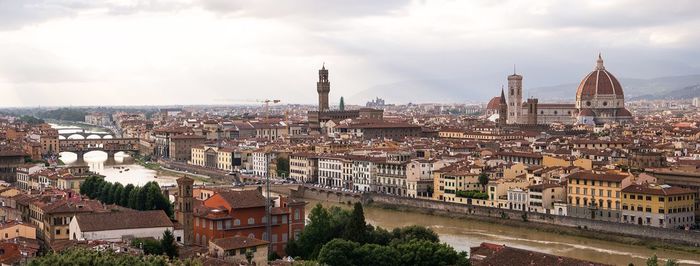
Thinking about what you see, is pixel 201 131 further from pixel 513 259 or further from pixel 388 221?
pixel 513 259

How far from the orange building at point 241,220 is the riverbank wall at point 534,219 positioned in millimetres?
8121

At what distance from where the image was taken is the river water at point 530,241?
22031 millimetres

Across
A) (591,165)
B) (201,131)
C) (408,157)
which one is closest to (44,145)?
(201,131)

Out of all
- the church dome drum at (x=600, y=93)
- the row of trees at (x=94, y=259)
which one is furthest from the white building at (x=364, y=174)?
the church dome drum at (x=600, y=93)

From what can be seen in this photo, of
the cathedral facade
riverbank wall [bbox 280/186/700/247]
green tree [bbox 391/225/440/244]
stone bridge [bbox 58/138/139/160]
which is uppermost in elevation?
the cathedral facade

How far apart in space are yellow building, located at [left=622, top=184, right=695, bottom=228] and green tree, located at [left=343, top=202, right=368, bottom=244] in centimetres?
894

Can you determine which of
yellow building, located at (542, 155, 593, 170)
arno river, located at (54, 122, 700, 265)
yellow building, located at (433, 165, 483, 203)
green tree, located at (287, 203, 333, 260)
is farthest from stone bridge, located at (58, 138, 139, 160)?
green tree, located at (287, 203, 333, 260)

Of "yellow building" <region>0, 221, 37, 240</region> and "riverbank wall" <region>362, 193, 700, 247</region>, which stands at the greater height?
"yellow building" <region>0, 221, 37, 240</region>

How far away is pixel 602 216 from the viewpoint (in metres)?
26.0

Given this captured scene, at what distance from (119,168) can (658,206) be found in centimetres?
3030

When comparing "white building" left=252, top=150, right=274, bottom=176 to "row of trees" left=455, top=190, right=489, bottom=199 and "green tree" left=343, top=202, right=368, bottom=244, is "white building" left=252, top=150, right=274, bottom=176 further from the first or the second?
"green tree" left=343, top=202, right=368, bottom=244

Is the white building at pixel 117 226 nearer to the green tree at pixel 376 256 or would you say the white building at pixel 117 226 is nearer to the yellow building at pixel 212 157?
the green tree at pixel 376 256

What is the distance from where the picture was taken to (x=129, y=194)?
25.3 meters

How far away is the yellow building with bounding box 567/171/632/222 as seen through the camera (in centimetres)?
2581
